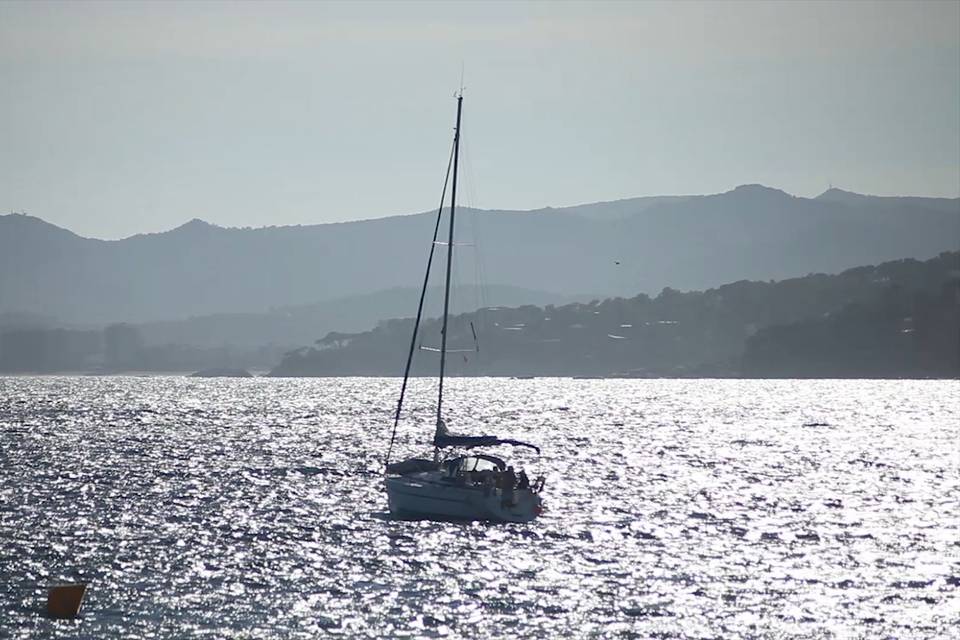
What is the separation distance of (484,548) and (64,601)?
72.1ft

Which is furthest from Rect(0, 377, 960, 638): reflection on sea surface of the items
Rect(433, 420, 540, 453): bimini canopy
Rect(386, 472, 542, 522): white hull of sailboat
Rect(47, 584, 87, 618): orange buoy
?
Rect(433, 420, 540, 453): bimini canopy

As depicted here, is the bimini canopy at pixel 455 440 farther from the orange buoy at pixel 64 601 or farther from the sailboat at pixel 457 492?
the orange buoy at pixel 64 601

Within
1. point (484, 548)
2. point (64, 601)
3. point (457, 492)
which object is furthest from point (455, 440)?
point (64, 601)

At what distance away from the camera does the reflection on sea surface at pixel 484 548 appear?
147ft

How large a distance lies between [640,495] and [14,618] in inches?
1972

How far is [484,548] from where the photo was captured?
60531mm

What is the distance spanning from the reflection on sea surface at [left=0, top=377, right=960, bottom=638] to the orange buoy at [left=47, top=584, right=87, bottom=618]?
0.63m

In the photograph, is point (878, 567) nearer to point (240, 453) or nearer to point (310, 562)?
point (310, 562)

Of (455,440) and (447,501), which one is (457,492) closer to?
(447,501)

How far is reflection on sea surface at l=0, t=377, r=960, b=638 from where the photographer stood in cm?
4488

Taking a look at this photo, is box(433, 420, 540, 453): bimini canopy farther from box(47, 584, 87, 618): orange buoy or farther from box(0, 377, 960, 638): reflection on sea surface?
box(47, 584, 87, 618): orange buoy

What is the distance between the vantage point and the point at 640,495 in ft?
283

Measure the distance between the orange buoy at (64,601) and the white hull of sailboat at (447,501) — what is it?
86.2 ft

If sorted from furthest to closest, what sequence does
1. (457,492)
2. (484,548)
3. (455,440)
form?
(455,440) < (457,492) < (484,548)
